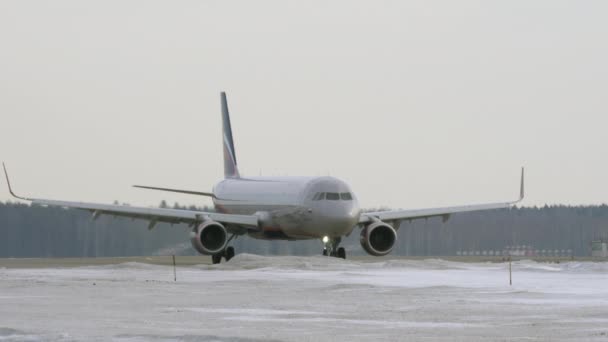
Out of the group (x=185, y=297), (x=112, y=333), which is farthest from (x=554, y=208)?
(x=112, y=333)

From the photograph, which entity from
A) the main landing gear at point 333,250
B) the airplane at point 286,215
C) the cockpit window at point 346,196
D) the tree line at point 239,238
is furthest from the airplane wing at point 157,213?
the tree line at point 239,238

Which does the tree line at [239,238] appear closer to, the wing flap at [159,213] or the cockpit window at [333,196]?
the wing flap at [159,213]

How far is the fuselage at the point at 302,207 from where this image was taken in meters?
53.3

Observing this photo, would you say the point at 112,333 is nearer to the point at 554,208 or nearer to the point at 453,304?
the point at 453,304

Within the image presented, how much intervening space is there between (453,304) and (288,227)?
29.1m

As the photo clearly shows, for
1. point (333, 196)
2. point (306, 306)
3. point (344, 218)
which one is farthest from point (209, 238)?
point (306, 306)

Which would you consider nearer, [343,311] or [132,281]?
[343,311]

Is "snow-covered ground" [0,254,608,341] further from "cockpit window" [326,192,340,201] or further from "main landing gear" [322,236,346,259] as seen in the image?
"main landing gear" [322,236,346,259]

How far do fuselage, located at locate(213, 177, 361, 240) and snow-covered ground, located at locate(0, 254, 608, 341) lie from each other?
29.8 ft

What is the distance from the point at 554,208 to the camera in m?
103

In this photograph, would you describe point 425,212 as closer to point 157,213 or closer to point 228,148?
point 157,213

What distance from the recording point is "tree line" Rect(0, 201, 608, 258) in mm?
74438

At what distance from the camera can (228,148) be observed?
68875 millimetres

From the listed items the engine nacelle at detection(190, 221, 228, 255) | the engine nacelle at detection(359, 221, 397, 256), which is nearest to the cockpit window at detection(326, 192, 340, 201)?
the engine nacelle at detection(359, 221, 397, 256)
